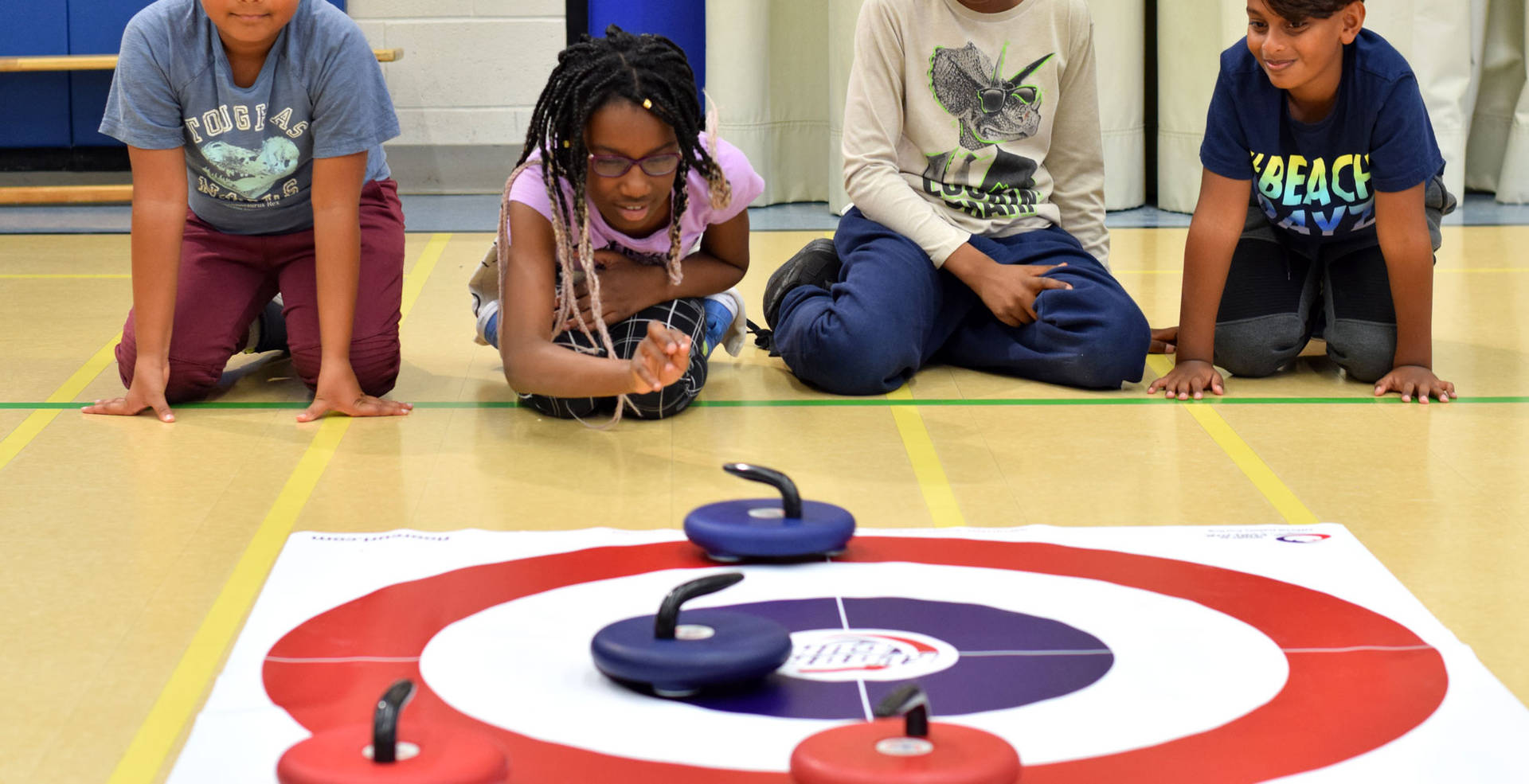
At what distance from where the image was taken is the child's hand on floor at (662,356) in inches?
66.3

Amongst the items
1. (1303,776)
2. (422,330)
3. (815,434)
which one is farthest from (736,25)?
(1303,776)

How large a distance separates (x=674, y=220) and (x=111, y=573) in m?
0.93

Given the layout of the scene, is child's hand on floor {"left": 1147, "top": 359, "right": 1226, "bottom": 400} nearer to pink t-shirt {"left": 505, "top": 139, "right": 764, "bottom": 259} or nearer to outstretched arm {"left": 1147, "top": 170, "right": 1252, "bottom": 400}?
outstretched arm {"left": 1147, "top": 170, "right": 1252, "bottom": 400}

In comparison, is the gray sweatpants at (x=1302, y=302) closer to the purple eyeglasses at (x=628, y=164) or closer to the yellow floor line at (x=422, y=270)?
the purple eyeglasses at (x=628, y=164)

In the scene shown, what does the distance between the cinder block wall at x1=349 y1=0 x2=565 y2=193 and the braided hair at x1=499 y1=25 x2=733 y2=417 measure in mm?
2800

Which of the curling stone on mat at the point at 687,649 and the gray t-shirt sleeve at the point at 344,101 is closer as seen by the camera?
the curling stone on mat at the point at 687,649

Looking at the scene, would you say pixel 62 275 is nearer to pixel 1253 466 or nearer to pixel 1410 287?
pixel 1253 466

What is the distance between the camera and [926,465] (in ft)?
6.69

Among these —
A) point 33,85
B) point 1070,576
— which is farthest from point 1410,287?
point 33,85

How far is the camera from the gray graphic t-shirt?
7.25 feet

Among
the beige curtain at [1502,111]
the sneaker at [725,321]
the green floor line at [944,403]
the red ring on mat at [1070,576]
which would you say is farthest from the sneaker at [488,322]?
the beige curtain at [1502,111]

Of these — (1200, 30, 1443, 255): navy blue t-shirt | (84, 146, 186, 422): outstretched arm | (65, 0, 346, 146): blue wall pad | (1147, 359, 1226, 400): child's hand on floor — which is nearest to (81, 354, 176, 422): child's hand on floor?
(84, 146, 186, 422): outstretched arm

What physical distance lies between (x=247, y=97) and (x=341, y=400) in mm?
460

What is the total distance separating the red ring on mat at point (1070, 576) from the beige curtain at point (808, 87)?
2.88 metres
